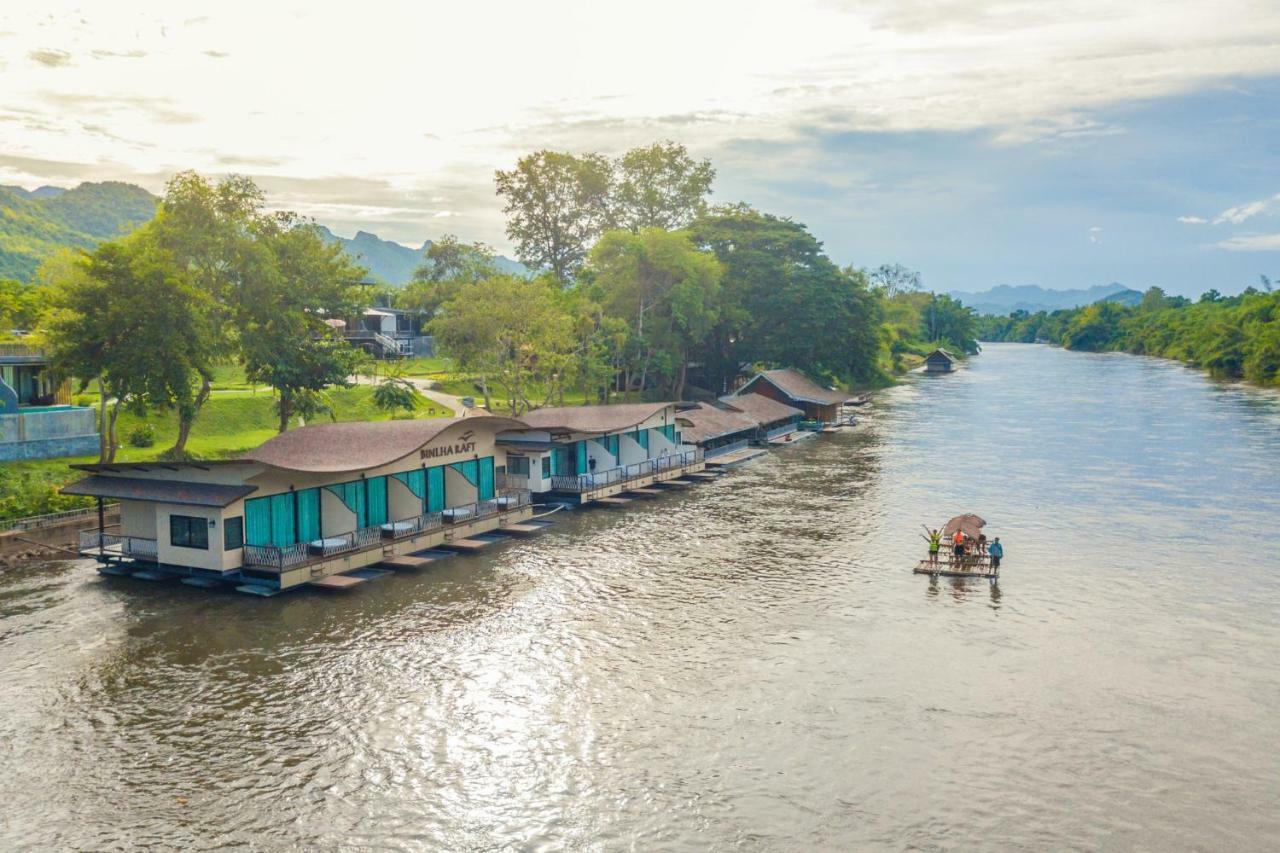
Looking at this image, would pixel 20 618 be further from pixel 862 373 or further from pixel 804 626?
pixel 862 373

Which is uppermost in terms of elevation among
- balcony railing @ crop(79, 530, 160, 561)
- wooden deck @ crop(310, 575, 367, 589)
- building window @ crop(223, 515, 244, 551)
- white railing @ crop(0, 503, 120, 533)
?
building window @ crop(223, 515, 244, 551)

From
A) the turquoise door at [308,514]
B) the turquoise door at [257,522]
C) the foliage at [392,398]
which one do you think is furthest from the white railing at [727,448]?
the turquoise door at [257,522]

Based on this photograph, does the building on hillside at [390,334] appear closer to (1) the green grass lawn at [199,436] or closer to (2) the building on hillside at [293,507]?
(1) the green grass lawn at [199,436]

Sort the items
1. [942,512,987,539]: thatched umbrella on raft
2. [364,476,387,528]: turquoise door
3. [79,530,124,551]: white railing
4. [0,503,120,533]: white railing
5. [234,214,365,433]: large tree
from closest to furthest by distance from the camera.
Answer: [79,530,124,551]: white railing → [0,503,120,533]: white railing → [364,476,387,528]: turquoise door → [942,512,987,539]: thatched umbrella on raft → [234,214,365,433]: large tree

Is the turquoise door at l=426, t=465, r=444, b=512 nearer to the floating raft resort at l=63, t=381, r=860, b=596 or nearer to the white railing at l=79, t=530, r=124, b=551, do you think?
the floating raft resort at l=63, t=381, r=860, b=596

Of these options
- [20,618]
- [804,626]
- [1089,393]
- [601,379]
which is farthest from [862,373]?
[20,618]

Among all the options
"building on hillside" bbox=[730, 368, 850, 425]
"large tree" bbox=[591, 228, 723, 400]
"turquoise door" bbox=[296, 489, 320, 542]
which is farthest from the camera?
"building on hillside" bbox=[730, 368, 850, 425]

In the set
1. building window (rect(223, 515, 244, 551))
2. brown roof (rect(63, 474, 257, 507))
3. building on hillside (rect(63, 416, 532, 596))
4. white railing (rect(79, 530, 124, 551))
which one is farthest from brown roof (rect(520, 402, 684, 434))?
white railing (rect(79, 530, 124, 551))
